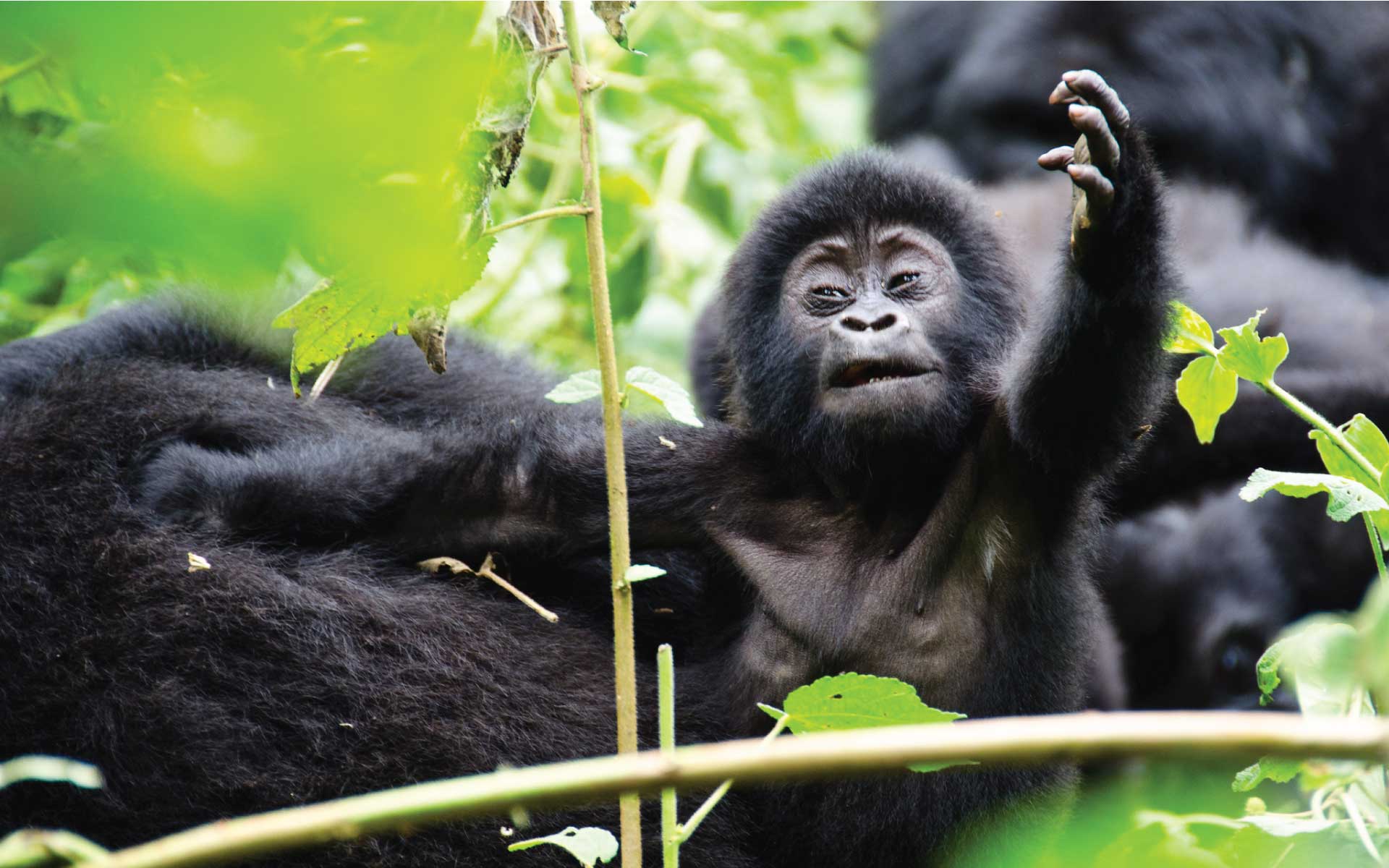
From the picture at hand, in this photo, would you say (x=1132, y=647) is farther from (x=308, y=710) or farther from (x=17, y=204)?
(x=17, y=204)

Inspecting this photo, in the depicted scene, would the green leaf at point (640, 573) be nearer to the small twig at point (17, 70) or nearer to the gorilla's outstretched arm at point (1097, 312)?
the gorilla's outstretched arm at point (1097, 312)

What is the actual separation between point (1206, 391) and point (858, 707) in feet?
2.03

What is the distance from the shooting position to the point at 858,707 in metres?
1.28

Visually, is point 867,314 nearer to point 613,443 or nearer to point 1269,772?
point 613,443

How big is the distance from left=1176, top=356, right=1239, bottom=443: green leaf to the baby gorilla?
45 millimetres

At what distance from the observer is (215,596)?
1.76 m

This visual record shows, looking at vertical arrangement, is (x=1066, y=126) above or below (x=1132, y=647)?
above

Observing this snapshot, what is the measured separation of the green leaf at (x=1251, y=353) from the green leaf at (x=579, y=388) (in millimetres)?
689

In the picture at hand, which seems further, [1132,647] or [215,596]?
[1132,647]

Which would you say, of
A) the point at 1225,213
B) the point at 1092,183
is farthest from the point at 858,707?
the point at 1225,213

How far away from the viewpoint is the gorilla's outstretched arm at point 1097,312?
1464mm

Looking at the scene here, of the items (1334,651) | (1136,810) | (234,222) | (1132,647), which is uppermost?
(234,222)

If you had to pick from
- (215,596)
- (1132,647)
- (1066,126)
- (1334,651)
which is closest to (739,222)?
(1066,126)

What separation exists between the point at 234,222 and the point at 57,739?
4.48ft
